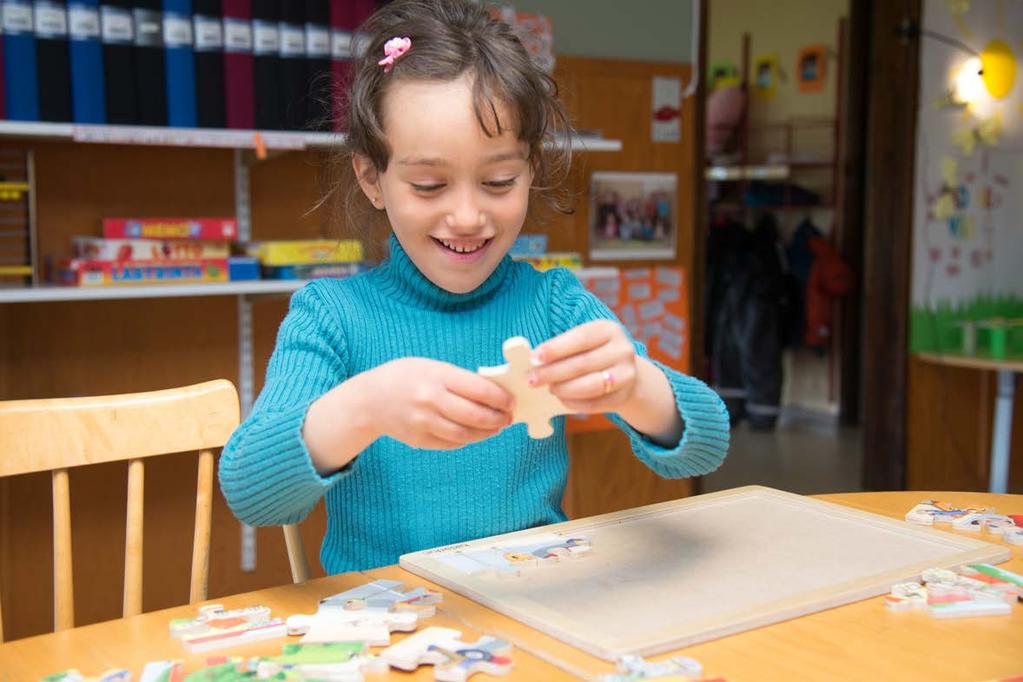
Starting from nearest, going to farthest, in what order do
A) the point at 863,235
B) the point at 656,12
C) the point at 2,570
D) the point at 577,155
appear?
1. the point at 2,570
2. the point at 577,155
3. the point at 656,12
4. the point at 863,235

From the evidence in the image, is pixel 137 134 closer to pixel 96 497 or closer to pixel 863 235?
pixel 96 497

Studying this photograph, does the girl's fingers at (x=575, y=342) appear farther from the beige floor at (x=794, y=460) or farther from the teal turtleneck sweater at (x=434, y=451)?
the beige floor at (x=794, y=460)

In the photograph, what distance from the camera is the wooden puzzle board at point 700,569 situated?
83cm

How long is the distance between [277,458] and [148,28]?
5.08 ft

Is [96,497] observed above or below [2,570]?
above

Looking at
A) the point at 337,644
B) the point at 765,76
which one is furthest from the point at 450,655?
the point at 765,76

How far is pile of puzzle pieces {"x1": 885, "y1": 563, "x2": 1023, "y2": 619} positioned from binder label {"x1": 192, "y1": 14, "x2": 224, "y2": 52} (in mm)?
1826

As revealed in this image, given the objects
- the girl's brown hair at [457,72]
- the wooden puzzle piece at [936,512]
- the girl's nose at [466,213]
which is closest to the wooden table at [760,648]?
the wooden puzzle piece at [936,512]

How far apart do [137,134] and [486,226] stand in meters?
1.26

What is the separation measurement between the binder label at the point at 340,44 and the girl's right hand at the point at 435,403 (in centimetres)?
164

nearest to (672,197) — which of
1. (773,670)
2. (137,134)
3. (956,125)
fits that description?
(956,125)

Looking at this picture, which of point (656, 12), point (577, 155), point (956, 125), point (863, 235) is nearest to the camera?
point (577, 155)

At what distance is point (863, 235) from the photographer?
5.54m

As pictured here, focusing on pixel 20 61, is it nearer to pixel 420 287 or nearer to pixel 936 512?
pixel 420 287
